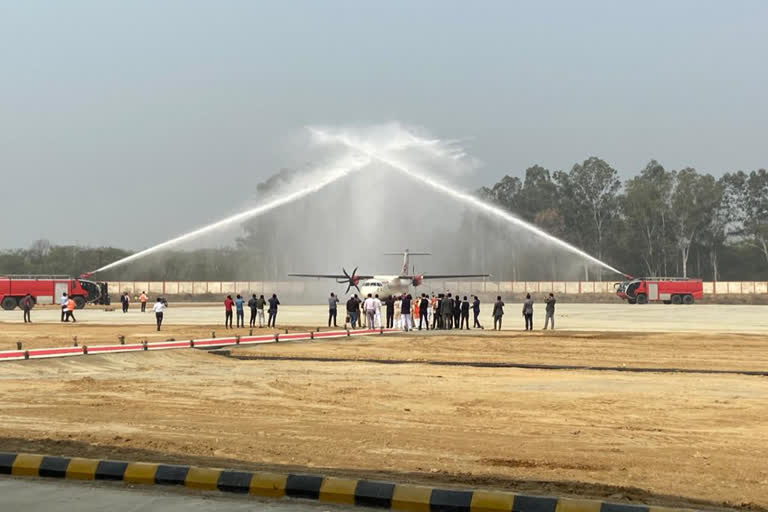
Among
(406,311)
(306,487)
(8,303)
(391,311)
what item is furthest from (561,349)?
(8,303)

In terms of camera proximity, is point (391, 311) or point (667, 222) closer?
point (391, 311)

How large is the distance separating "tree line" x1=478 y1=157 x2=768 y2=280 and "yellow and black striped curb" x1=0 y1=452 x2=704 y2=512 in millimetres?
132465

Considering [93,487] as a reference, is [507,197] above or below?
above

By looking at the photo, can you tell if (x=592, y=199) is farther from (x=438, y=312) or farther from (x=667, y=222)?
(x=438, y=312)

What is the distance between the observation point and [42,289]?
80312mm

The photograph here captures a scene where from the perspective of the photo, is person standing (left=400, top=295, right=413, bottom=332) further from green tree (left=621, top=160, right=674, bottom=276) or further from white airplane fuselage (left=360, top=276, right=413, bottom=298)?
green tree (left=621, top=160, right=674, bottom=276)

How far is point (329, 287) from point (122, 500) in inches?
3901

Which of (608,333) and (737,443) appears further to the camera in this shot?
(608,333)

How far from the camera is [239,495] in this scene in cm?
902

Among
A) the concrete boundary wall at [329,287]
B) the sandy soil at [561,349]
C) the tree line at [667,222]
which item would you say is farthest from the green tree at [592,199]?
the sandy soil at [561,349]

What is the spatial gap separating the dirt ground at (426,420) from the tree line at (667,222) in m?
119

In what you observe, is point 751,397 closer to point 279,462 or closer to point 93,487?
point 279,462

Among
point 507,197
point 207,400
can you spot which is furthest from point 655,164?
point 207,400

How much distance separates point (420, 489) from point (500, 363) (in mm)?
16824
